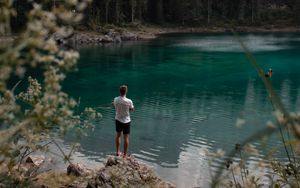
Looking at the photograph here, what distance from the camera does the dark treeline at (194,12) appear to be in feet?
351

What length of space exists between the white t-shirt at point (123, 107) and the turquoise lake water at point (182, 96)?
2.74m

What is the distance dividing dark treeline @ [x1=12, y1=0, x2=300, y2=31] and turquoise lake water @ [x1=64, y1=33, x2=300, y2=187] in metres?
30.3

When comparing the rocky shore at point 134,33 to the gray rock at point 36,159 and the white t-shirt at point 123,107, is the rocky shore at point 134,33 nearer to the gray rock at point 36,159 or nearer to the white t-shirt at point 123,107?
the gray rock at point 36,159

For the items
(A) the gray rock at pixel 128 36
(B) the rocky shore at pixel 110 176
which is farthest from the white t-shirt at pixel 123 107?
(A) the gray rock at pixel 128 36

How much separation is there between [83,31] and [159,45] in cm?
2157

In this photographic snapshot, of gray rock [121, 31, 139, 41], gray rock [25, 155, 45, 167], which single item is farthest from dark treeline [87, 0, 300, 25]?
gray rock [25, 155, 45, 167]

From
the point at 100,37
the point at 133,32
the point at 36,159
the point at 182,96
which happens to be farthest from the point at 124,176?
the point at 133,32

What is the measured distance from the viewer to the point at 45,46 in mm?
2436

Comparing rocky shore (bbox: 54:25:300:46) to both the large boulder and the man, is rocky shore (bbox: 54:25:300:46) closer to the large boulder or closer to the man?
the man

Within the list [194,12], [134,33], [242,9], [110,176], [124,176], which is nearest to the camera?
[110,176]

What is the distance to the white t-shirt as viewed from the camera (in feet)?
56.9

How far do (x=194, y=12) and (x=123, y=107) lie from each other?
353ft

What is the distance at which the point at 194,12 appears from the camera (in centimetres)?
12219

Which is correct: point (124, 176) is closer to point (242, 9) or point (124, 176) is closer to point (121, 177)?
point (121, 177)
